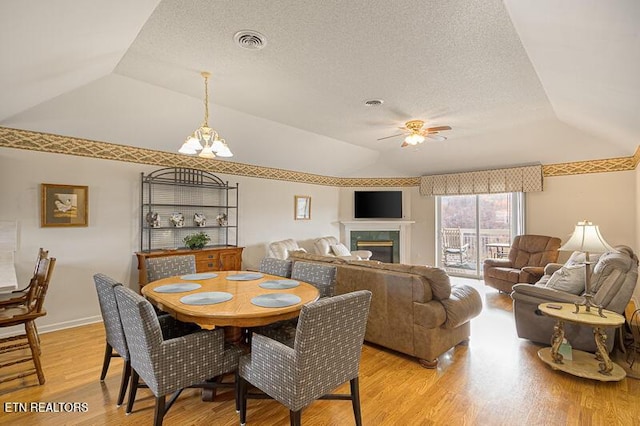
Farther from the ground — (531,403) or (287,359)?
(287,359)

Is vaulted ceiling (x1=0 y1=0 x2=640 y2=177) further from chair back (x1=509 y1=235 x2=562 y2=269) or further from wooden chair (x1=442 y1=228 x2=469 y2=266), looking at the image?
wooden chair (x1=442 y1=228 x2=469 y2=266)

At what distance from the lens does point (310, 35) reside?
7.99 ft

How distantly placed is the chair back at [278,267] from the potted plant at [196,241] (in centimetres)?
169

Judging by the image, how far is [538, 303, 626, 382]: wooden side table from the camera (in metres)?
2.57

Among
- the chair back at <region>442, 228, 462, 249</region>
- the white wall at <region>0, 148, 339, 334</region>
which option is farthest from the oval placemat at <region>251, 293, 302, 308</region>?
the chair back at <region>442, 228, 462, 249</region>

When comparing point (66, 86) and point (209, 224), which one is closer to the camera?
point (66, 86)

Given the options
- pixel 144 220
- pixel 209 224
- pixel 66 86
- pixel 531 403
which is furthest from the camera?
pixel 209 224

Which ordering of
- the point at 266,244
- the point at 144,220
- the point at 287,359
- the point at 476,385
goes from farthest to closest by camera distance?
the point at 266,244 < the point at 144,220 < the point at 476,385 < the point at 287,359

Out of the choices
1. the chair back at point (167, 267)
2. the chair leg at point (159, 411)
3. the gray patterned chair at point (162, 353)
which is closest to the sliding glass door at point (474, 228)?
the chair back at point (167, 267)

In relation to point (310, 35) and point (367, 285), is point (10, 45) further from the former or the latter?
point (367, 285)

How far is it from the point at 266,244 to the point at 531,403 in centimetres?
486

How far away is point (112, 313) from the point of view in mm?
2305

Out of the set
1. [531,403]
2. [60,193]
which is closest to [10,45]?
[60,193]

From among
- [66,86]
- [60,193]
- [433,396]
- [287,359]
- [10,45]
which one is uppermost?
[66,86]
